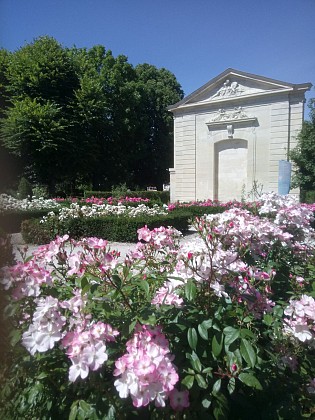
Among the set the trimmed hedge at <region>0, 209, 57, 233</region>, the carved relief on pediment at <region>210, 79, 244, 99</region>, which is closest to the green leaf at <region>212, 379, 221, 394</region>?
the trimmed hedge at <region>0, 209, 57, 233</region>

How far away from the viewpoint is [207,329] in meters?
1.33

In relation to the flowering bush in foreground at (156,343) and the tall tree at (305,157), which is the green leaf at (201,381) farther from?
the tall tree at (305,157)

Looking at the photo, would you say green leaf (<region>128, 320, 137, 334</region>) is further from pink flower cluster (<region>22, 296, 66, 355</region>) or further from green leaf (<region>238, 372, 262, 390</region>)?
green leaf (<region>238, 372, 262, 390</region>)

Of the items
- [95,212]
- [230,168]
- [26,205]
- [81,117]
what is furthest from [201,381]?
[81,117]

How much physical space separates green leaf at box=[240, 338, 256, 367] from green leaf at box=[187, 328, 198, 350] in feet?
0.61

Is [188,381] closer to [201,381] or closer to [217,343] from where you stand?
[201,381]

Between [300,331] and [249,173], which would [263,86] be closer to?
[249,173]

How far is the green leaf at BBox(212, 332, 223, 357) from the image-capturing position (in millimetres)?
1243

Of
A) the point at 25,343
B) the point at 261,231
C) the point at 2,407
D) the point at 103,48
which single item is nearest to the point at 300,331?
the point at 261,231

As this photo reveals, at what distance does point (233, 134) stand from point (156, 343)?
677 inches

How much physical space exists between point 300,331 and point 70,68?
75.2ft

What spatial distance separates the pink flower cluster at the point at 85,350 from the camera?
105 cm

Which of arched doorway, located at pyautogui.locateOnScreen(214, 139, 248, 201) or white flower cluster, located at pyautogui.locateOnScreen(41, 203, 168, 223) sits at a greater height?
arched doorway, located at pyautogui.locateOnScreen(214, 139, 248, 201)

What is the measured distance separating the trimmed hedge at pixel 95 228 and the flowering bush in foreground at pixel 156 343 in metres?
6.29
